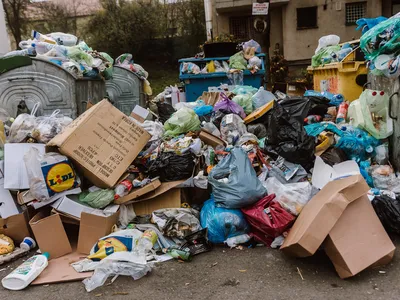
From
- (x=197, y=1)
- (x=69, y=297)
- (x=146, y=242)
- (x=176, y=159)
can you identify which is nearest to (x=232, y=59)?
(x=176, y=159)

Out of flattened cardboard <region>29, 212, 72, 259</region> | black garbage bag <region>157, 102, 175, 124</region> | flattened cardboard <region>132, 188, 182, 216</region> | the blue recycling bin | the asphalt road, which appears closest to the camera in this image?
the asphalt road

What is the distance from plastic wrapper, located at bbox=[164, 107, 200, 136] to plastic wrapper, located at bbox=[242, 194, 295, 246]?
4.59 feet

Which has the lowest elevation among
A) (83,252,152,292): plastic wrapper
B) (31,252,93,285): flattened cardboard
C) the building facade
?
(31,252,93,285): flattened cardboard

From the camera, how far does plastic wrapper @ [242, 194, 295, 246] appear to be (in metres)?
2.98

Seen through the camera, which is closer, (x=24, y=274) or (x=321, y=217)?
(x=321, y=217)

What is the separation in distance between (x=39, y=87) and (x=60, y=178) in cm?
148

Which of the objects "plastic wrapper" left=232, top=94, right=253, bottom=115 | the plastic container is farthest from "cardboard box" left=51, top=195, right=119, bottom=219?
the plastic container

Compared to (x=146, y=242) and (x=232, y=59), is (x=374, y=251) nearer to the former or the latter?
(x=146, y=242)

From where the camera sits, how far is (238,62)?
691 centimetres

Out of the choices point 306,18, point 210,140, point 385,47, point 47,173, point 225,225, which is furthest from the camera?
point 306,18

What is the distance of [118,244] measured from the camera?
2957 millimetres

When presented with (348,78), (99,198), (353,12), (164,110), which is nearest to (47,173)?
(99,198)

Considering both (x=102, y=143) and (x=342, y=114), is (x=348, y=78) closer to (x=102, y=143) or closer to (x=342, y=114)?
(x=342, y=114)

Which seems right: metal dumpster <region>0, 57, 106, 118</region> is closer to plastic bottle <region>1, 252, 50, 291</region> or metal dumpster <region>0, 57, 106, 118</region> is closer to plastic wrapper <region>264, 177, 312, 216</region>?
plastic bottle <region>1, 252, 50, 291</region>
